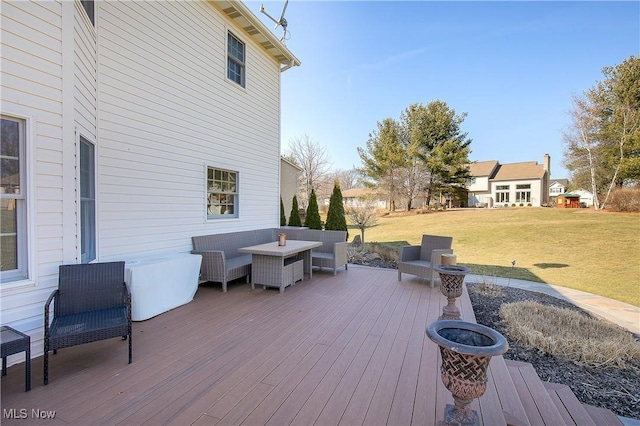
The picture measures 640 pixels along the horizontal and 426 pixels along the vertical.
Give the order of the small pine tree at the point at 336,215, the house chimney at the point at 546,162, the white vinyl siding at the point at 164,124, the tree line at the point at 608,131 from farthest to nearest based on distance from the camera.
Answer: the house chimney at the point at 546,162 < the tree line at the point at 608,131 < the small pine tree at the point at 336,215 < the white vinyl siding at the point at 164,124

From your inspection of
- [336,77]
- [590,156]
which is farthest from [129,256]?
[590,156]

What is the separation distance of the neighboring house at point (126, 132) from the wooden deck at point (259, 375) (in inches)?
36.1

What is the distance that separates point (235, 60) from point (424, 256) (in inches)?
245

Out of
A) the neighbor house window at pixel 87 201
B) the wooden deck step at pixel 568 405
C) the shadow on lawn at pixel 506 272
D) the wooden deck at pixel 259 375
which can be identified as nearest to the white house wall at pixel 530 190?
the shadow on lawn at pixel 506 272

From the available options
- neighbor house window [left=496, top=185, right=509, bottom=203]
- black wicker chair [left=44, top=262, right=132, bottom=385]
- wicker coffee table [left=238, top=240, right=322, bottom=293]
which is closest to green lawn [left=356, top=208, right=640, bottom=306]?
wicker coffee table [left=238, top=240, right=322, bottom=293]

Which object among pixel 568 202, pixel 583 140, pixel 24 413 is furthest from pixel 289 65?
pixel 568 202

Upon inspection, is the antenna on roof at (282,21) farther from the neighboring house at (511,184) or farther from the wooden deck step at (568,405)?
the neighboring house at (511,184)

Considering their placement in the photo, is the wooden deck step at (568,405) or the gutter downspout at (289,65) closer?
the wooden deck step at (568,405)

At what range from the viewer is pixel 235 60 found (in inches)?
266

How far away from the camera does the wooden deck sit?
202cm

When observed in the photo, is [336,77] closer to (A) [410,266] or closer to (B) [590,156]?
(A) [410,266]

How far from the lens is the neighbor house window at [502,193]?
34531mm

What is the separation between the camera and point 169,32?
5125mm

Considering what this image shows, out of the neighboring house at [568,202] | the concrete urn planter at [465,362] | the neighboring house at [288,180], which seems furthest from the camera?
the neighboring house at [568,202]
